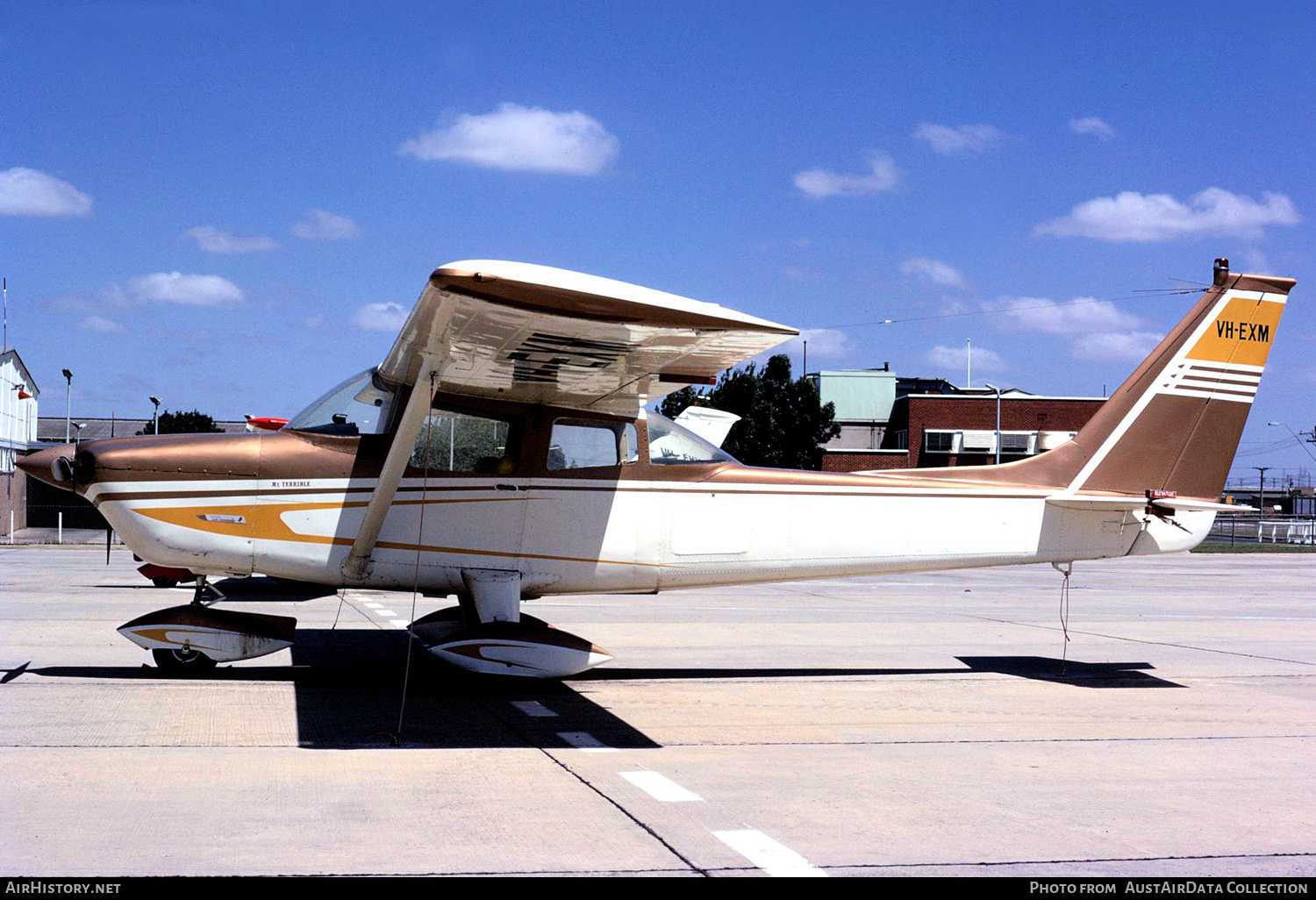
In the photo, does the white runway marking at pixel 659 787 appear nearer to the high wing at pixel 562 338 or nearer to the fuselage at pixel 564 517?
the high wing at pixel 562 338

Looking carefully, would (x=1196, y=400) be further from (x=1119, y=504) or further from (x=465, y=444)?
(x=465, y=444)

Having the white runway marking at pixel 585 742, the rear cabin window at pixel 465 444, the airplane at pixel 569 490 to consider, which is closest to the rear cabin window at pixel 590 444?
the airplane at pixel 569 490

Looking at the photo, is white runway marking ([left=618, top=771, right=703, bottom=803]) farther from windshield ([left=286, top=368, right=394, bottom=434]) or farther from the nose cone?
the nose cone

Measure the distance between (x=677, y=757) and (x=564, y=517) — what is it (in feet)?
9.43

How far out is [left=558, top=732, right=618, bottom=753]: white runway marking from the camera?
660cm

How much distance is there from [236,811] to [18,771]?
1490mm

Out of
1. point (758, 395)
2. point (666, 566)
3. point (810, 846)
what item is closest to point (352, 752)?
point (810, 846)

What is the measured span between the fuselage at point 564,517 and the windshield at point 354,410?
0.38 feet

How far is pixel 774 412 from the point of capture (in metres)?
53.1

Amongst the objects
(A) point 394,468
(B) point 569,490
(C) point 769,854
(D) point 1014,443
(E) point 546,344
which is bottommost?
(C) point 769,854

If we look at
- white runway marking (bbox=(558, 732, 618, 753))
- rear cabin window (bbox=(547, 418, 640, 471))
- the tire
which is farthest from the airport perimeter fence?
the tire

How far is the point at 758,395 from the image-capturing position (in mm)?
53594

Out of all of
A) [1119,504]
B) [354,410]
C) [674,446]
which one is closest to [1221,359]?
[1119,504]

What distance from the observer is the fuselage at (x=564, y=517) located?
8.23m
